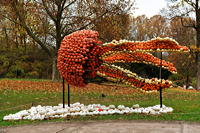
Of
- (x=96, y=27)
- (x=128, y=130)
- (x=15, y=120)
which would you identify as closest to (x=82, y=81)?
(x=15, y=120)

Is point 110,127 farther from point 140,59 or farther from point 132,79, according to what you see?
point 140,59

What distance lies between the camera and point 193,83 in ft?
87.0

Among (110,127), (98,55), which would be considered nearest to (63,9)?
(98,55)

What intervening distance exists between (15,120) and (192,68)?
2299 centimetres

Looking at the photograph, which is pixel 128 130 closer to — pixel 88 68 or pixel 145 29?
pixel 88 68

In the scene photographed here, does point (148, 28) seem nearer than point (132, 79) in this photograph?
A: No

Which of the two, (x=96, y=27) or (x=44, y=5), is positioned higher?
(x=44, y=5)

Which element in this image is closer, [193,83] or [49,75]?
[193,83]

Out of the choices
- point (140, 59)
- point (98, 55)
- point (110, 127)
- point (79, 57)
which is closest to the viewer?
point (110, 127)

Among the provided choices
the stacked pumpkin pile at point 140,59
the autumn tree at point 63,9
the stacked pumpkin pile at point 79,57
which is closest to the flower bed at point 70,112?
the stacked pumpkin pile at point 79,57

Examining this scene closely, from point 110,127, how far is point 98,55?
245cm

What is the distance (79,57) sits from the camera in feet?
22.2

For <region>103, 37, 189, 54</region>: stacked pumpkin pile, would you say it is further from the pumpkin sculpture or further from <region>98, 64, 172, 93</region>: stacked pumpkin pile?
<region>98, 64, 172, 93</region>: stacked pumpkin pile

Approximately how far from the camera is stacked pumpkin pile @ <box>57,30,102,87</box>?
6.81 meters
